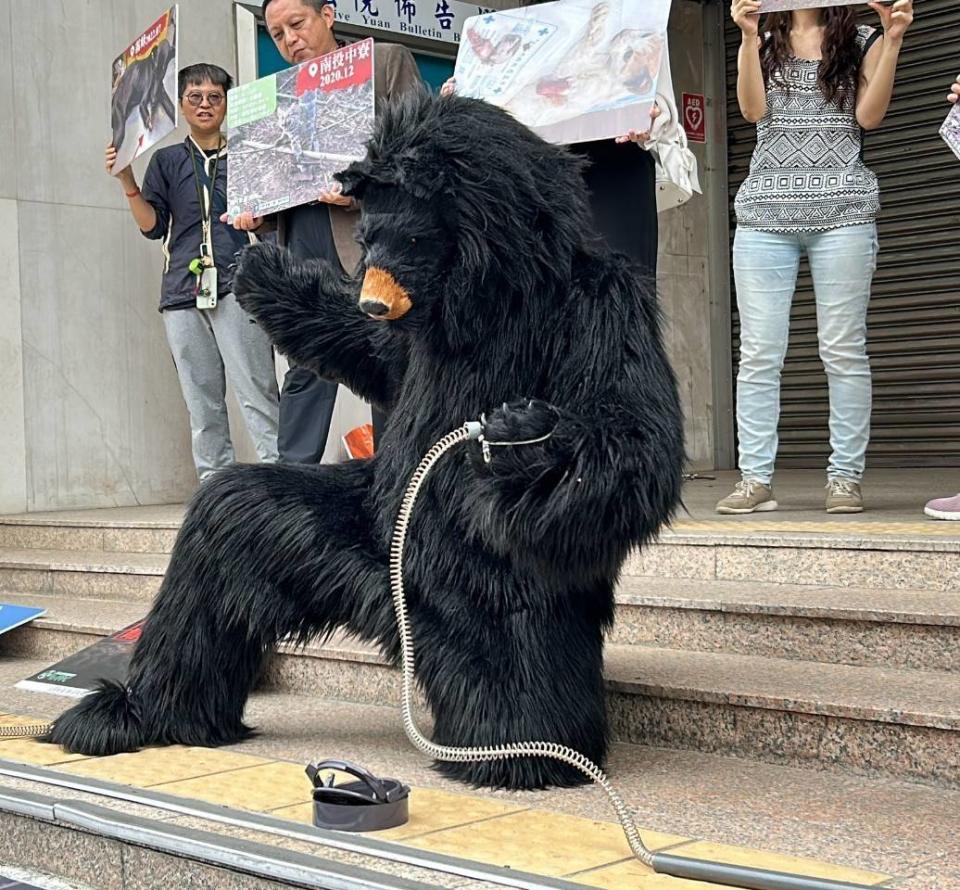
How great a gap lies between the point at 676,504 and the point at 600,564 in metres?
0.18

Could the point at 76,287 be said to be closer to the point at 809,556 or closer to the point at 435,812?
the point at 809,556

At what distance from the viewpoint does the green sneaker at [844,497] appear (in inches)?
176

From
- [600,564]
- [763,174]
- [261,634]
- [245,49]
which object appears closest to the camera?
[600,564]

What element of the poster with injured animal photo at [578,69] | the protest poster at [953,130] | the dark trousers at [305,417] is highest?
the poster with injured animal photo at [578,69]

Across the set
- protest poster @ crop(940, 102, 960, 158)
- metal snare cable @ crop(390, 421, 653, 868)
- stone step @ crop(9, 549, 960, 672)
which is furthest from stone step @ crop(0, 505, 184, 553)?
protest poster @ crop(940, 102, 960, 158)

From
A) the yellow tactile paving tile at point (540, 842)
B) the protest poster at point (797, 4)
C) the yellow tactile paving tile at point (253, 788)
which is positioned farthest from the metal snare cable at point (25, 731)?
the protest poster at point (797, 4)

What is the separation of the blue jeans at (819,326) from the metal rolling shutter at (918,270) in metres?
2.84

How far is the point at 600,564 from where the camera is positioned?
8.57 ft

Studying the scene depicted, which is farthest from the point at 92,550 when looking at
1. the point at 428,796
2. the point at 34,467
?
the point at 428,796

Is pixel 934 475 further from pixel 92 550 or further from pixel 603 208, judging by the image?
pixel 92 550

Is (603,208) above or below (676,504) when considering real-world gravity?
above

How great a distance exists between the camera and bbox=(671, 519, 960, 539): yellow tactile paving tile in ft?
12.3

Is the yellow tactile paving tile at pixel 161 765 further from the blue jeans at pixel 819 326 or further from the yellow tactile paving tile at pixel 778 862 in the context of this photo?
the blue jeans at pixel 819 326

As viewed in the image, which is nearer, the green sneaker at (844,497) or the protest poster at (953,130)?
the protest poster at (953,130)
